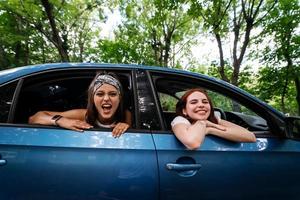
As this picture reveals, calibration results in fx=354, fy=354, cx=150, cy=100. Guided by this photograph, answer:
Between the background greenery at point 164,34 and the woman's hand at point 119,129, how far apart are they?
815cm

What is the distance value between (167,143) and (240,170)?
579mm

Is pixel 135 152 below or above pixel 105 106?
below

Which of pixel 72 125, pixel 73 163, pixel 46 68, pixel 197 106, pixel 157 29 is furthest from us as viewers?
pixel 157 29

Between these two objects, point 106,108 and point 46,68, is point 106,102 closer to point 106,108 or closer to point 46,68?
point 106,108

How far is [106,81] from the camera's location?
8.27ft

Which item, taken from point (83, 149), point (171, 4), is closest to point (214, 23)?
point (171, 4)

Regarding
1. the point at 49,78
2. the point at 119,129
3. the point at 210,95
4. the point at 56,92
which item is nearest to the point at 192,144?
the point at 119,129

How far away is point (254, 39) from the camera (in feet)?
47.6

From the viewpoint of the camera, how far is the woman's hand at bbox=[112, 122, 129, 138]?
2.31 metres

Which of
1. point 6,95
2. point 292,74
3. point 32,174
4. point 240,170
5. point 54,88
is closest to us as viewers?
point 32,174

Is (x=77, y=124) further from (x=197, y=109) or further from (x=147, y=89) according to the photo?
(x=197, y=109)

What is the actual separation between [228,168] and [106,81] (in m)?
1.05

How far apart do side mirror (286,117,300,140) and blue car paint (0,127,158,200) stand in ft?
3.86

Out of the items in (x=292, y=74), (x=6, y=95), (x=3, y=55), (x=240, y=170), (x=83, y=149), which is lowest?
(x=240, y=170)
